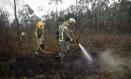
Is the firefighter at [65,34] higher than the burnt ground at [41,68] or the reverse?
higher

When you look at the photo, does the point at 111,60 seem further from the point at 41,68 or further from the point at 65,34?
the point at 41,68

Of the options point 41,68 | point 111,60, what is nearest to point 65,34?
point 41,68

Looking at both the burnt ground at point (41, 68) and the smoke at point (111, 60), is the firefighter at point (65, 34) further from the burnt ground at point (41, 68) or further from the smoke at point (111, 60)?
the smoke at point (111, 60)

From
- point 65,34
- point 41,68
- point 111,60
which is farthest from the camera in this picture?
point 111,60

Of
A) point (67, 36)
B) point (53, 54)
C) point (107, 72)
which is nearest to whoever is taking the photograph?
point (107, 72)

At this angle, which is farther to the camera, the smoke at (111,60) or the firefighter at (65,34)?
the smoke at (111,60)

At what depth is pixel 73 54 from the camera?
58.5ft

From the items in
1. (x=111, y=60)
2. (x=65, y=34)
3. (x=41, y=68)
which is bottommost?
(x=111, y=60)

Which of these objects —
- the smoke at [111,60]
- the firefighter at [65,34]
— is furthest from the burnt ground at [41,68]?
the smoke at [111,60]

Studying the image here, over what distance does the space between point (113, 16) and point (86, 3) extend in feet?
29.7

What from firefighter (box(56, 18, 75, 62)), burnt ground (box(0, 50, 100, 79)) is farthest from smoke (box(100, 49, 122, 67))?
firefighter (box(56, 18, 75, 62))

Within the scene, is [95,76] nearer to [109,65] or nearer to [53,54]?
[109,65]

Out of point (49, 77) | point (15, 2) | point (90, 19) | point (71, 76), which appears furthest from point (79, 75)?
point (90, 19)

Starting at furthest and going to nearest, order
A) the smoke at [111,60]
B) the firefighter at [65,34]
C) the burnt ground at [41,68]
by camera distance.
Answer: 1. the smoke at [111,60]
2. the firefighter at [65,34]
3. the burnt ground at [41,68]
